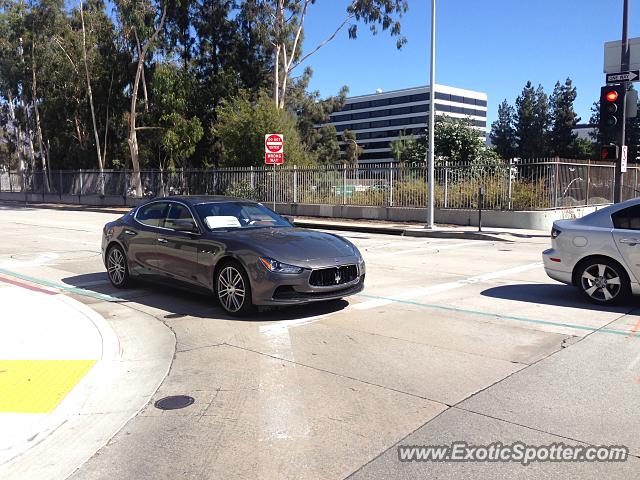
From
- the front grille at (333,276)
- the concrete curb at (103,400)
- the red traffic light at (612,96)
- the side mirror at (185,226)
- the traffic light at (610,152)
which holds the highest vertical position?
the red traffic light at (612,96)

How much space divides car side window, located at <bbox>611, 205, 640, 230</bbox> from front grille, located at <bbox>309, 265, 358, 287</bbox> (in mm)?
3617

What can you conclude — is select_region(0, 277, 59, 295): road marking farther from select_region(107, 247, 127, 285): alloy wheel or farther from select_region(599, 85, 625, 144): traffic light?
select_region(599, 85, 625, 144): traffic light

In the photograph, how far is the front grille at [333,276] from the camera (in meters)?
7.11

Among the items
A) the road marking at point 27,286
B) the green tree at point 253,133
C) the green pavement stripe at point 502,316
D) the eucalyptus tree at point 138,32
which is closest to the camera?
the green pavement stripe at point 502,316

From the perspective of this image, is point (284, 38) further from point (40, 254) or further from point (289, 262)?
point (289, 262)

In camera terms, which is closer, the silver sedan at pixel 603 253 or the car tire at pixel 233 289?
the car tire at pixel 233 289

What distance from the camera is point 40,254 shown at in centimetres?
1382

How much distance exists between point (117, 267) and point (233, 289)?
3070 millimetres

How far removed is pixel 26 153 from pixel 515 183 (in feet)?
177

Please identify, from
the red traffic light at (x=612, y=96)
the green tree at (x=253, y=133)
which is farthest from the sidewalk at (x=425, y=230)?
the green tree at (x=253, y=133)

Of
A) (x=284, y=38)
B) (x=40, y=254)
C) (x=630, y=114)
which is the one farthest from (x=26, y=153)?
(x=630, y=114)

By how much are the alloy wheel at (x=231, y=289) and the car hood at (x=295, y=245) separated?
1.41ft

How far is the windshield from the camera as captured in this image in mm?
→ 8108

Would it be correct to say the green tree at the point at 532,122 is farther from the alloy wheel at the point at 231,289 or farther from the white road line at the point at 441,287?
the alloy wheel at the point at 231,289
